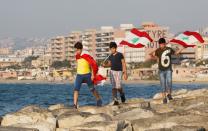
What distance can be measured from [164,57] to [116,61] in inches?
51.2

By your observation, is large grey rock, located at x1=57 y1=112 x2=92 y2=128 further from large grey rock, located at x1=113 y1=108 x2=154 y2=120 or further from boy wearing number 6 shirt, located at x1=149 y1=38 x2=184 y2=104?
boy wearing number 6 shirt, located at x1=149 y1=38 x2=184 y2=104

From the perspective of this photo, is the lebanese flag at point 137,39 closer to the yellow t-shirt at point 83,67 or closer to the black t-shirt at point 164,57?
the black t-shirt at point 164,57

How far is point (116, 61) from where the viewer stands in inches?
643

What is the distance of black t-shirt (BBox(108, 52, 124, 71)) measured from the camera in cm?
1630

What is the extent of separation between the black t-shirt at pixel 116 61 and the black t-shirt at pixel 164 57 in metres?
1.05

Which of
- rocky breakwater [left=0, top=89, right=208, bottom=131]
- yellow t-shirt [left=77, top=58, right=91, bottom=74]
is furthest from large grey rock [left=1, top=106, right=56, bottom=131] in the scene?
yellow t-shirt [left=77, top=58, right=91, bottom=74]

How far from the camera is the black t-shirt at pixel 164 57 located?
16.6 metres

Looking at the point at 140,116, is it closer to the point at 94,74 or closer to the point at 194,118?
the point at 194,118

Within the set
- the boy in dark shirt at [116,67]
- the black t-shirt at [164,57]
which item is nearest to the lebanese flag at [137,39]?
the black t-shirt at [164,57]

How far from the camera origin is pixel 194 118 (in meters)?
12.4

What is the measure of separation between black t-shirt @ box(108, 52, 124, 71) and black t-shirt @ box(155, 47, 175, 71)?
105 cm

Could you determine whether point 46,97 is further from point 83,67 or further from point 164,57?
point 83,67

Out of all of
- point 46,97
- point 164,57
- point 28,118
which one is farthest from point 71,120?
point 46,97

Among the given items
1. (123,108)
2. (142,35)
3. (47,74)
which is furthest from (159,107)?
(47,74)
